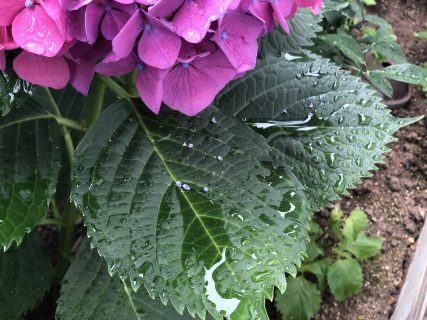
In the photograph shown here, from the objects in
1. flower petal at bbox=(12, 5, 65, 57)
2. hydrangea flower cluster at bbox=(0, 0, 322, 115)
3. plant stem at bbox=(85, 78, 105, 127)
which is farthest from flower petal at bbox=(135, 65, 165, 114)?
plant stem at bbox=(85, 78, 105, 127)

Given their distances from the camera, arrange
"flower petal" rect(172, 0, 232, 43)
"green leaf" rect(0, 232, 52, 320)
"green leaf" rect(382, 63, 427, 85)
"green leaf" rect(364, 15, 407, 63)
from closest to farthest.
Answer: "flower petal" rect(172, 0, 232, 43) → "green leaf" rect(0, 232, 52, 320) → "green leaf" rect(382, 63, 427, 85) → "green leaf" rect(364, 15, 407, 63)

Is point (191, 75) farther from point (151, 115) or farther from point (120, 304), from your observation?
point (120, 304)

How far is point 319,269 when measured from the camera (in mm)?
1597

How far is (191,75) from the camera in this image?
2.31ft

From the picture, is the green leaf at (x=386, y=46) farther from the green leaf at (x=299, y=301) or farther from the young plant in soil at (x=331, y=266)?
the green leaf at (x=299, y=301)

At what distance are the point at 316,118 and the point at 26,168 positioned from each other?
1.73ft

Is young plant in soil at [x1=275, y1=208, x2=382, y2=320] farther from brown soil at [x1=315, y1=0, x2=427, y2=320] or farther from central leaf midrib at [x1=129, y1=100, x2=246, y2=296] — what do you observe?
central leaf midrib at [x1=129, y1=100, x2=246, y2=296]

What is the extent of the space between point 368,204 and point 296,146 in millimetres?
860

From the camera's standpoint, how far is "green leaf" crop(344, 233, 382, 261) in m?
1.59

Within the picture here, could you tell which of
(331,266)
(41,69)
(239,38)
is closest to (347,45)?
(331,266)

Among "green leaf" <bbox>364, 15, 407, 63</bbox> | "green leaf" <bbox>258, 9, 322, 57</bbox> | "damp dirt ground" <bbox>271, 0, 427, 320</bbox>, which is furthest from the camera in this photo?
"green leaf" <bbox>364, 15, 407, 63</bbox>

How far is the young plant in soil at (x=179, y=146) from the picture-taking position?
0.64m

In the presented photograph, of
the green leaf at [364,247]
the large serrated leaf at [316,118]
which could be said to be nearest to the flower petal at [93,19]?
the large serrated leaf at [316,118]

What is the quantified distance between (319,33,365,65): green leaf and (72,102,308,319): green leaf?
0.72m
